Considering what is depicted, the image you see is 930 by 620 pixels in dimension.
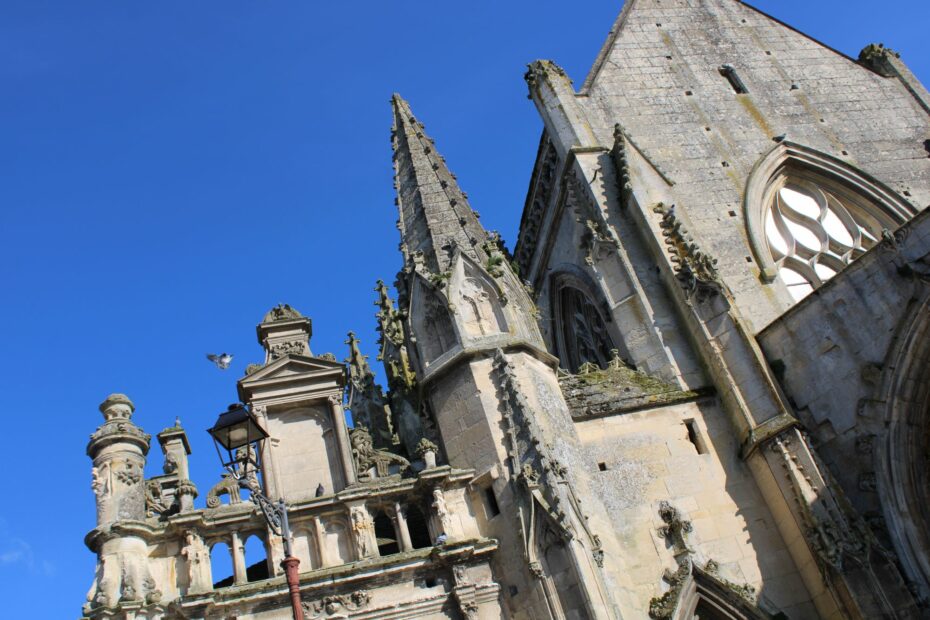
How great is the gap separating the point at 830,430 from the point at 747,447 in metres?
1.07

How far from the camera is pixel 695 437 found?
1320 centimetres

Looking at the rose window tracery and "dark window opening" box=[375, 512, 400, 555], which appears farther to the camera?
the rose window tracery

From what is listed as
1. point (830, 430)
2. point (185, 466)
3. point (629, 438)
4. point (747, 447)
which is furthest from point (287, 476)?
point (830, 430)

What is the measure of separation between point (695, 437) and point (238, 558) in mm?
6034

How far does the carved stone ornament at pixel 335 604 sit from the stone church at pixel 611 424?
0.03 m

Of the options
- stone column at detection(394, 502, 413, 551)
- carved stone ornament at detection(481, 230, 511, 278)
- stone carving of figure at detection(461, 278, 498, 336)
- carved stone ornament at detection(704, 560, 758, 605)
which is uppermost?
carved stone ornament at detection(481, 230, 511, 278)

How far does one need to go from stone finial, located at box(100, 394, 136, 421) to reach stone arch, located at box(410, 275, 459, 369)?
376 centimetres

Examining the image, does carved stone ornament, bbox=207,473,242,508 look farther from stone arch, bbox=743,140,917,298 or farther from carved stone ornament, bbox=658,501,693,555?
stone arch, bbox=743,140,917,298

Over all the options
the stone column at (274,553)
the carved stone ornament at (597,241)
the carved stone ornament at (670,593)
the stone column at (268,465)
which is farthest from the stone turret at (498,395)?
the stone column at (268,465)

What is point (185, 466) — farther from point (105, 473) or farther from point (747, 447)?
point (747, 447)

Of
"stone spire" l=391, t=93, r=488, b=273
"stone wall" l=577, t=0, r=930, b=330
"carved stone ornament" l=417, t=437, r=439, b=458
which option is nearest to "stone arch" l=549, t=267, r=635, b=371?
"stone wall" l=577, t=0, r=930, b=330

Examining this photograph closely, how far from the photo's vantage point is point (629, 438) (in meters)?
13.0

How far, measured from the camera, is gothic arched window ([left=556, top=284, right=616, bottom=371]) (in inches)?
665

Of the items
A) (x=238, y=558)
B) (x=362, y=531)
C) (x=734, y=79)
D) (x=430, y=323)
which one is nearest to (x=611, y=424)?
(x=430, y=323)
